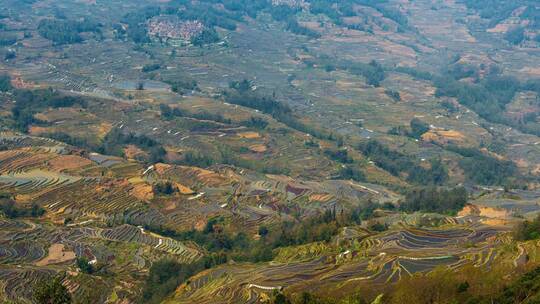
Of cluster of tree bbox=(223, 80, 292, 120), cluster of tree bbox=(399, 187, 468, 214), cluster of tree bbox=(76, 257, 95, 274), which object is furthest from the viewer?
cluster of tree bbox=(223, 80, 292, 120)

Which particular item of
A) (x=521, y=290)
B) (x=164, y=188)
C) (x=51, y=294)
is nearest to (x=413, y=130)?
(x=164, y=188)

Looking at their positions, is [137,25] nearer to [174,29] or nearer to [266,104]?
[174,29]

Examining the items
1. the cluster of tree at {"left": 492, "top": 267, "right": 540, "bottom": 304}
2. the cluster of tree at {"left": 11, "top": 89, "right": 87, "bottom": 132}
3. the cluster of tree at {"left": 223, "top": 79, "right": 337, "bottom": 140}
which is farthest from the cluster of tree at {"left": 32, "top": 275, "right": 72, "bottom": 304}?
the cluster of tree at {"left": 223, "top": 79, "right": 337, "bottom": 140}

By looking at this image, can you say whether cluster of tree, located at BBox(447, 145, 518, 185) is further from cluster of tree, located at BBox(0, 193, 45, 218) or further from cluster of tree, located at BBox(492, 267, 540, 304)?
cluster of tree, located at BBox(492, 267, 540, 304)

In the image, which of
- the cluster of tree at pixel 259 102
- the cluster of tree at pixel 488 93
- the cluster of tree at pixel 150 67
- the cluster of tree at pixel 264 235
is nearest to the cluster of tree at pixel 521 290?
the cluster of tree at pixel 264 235

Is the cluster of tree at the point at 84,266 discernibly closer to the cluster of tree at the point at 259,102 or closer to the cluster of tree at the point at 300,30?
the cluster of tree at the point at 259,102

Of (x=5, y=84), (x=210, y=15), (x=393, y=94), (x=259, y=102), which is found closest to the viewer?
(x=5, y=84)

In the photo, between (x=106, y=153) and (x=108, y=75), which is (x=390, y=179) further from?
(x=108, y=75)
